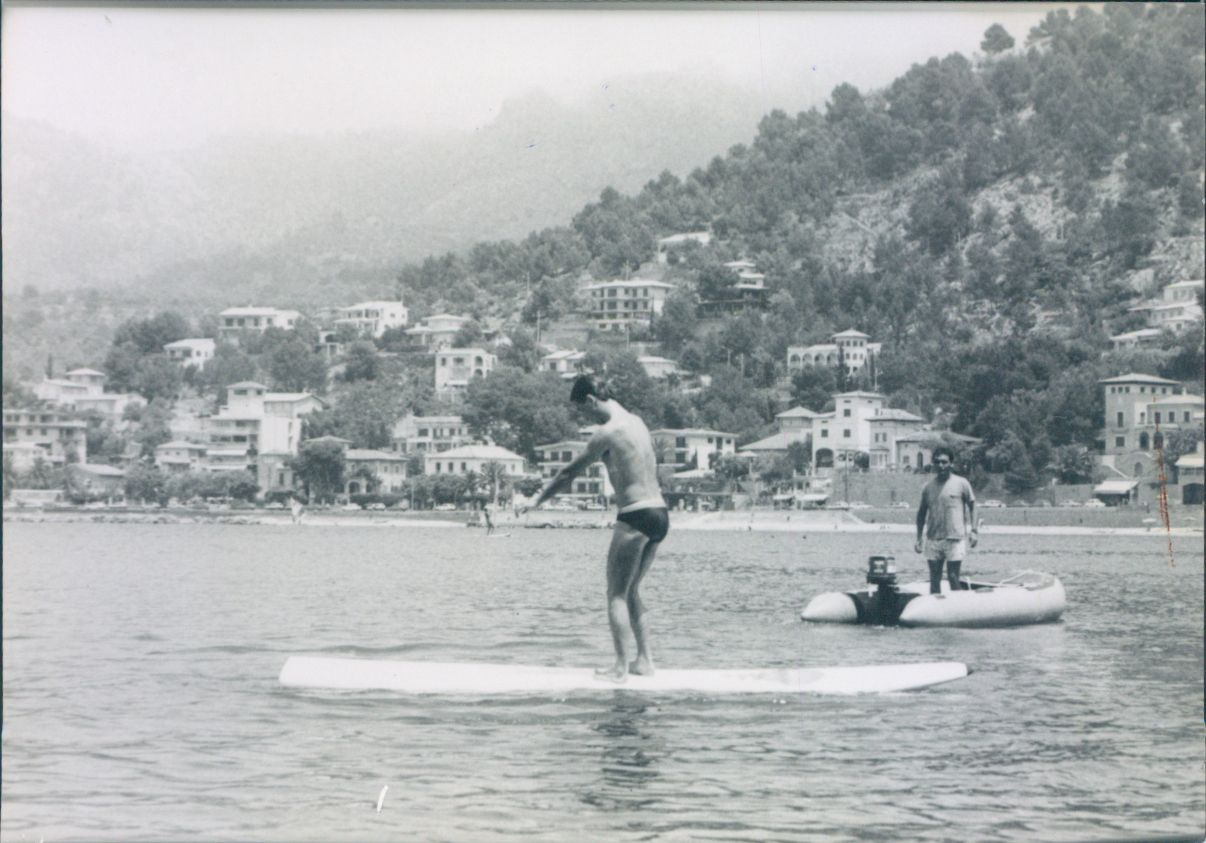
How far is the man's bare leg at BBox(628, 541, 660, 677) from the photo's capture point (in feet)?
14.8

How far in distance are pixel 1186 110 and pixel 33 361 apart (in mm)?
13061

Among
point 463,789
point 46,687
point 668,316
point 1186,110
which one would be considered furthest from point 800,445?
point 463,789

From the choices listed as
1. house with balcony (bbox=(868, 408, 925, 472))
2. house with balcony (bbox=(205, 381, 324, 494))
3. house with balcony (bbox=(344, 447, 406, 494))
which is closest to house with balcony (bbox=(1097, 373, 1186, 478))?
house with balcony (bbox=(868, 408, 925, 472))

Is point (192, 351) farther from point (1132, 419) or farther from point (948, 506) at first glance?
point (1132, 419)

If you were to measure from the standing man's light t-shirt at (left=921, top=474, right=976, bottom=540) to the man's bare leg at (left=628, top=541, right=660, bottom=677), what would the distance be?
257 cm

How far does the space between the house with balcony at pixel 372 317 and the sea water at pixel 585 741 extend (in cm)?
365

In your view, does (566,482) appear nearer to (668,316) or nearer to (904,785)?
(904,785)

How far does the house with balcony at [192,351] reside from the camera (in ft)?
32.6

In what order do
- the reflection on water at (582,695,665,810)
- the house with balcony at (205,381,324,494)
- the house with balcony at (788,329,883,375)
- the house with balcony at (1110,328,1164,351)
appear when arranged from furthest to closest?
the house with balcony at (1110,328,1164,351) < the house with balcony at (788,329,883,375) < the house with balcony at (205,381,324,494) < the reflection on water at (582,695,665,810)

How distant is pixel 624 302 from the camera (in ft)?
46.3

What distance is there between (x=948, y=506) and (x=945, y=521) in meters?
0.13

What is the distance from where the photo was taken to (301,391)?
1241 centimetres

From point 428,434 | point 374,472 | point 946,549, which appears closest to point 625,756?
point 946,549

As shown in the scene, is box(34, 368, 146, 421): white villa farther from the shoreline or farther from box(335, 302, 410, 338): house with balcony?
the shoreline
